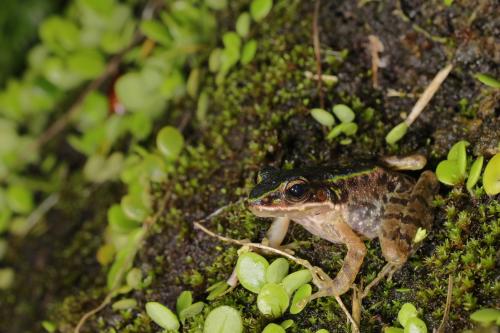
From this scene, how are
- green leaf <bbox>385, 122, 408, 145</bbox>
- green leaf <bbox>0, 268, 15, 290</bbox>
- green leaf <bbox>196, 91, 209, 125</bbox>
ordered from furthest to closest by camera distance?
green leaf <bbox>0, 268, 15, 290</bbox>
green leaf <bbox>196, 91, 209, 125</bbox>
green leaf <bbox>385, 122, 408, 145</bbox>

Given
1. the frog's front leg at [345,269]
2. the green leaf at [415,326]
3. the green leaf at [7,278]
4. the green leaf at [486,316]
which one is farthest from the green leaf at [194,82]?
the green leaf at [486,316]

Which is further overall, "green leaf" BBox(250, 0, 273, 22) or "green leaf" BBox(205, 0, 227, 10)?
"green leaf" BBox(205, 0, 227, 10)

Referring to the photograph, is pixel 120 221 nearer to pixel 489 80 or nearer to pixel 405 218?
pixel 405 218

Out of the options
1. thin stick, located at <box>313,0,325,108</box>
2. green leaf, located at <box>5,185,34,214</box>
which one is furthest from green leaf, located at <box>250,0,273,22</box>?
green leaf, located at <box>5,185,34,214</box>

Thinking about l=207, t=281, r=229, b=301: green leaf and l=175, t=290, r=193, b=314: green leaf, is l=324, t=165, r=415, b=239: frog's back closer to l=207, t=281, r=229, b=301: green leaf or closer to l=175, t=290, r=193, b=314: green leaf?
l=207, t=281, r=229, b=301: green leaf

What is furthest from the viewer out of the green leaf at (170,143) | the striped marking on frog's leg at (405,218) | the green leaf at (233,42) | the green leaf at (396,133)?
the green leaf at (233,42)

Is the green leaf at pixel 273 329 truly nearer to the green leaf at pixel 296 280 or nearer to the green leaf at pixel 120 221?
the green leaf at pixel 296 280
